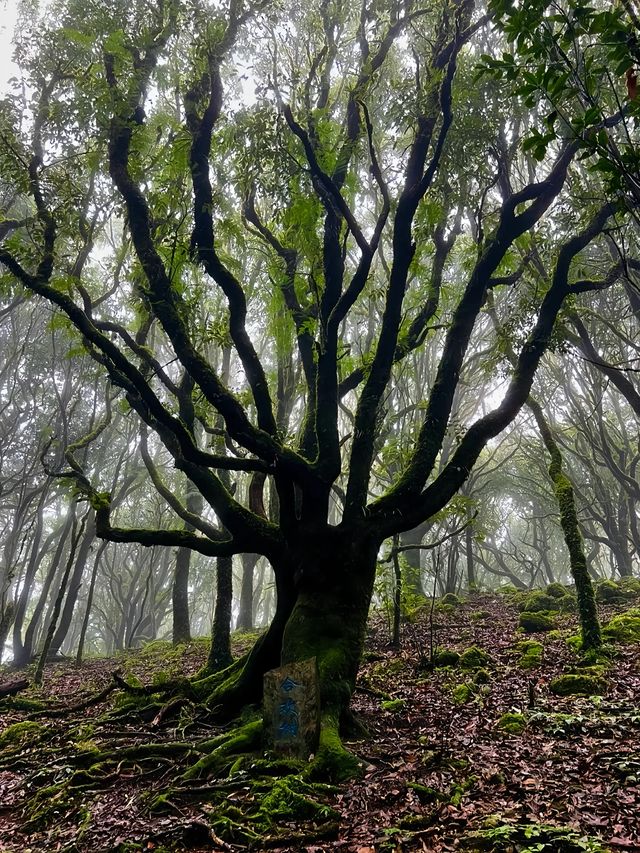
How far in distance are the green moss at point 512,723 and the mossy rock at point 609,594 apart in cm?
929

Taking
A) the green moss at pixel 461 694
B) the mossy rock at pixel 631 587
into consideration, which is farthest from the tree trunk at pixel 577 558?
the mossy rock at pixel 631 587

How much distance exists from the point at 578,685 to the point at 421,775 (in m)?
2.98

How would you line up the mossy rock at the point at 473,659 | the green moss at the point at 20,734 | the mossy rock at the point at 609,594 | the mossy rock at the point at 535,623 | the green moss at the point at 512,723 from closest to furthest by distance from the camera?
the green moss at the point at 512,723, the green moss at the point at 20,734, the mossy rock at the point at 473,659, the mossy rock at the point at 535,623, the mossy rock at the point at 609,594

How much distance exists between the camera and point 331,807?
13.0 feet

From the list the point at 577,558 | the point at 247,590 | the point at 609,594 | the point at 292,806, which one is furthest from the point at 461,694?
the point at 247,590

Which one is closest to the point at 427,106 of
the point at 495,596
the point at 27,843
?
the point at 27,843

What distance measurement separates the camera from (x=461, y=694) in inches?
269

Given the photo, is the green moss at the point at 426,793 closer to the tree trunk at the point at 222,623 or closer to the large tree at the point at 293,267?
the large tree at the point at 293,267

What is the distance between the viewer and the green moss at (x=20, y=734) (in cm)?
680

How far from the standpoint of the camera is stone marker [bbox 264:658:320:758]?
15.8 ft

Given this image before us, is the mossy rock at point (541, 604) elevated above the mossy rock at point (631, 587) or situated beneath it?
situated beneath

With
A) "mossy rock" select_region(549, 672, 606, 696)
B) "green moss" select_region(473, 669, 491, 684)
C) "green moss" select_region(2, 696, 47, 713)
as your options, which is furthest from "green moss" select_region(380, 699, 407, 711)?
"green moss" select_region(2, 696, 47, 713)

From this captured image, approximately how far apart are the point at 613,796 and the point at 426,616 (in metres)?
9.87

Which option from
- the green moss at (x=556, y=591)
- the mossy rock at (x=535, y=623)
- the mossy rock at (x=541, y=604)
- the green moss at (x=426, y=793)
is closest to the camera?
the green moss at (x=426, y=793)
